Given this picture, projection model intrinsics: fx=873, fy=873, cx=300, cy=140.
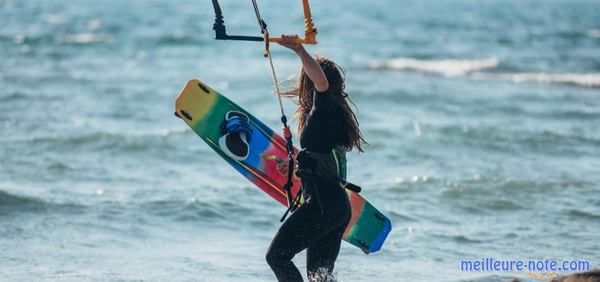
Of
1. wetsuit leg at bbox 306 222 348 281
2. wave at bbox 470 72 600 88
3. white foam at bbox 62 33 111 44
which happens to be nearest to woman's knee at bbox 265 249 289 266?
wetsuit leg at bbox 306 222 348 281

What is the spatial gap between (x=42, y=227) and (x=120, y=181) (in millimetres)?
2079

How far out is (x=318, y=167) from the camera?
5.18m

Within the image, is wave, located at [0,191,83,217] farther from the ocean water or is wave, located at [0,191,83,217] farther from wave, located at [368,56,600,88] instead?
wave, located at [368,56,600,88]

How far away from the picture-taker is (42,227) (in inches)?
329

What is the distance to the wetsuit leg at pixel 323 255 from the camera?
5.33m

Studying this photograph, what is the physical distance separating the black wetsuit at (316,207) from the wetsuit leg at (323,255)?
55 mm

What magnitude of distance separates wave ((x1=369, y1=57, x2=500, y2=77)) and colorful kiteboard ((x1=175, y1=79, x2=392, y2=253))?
16.4m

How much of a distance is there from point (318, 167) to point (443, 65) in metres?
20.0

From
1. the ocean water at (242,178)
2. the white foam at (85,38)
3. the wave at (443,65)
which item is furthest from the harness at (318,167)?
the white foam at (85,38)

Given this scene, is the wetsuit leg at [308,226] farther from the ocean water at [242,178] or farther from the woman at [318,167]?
the ocean water at [242,178]

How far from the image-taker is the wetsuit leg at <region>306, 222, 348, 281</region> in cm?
533

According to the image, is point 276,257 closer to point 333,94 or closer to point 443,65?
point 333,94

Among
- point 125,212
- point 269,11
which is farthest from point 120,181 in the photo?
point 269,11

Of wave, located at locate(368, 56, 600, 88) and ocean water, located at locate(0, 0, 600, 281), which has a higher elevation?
ocean water, located at locate(0, 0, 600, 281)
